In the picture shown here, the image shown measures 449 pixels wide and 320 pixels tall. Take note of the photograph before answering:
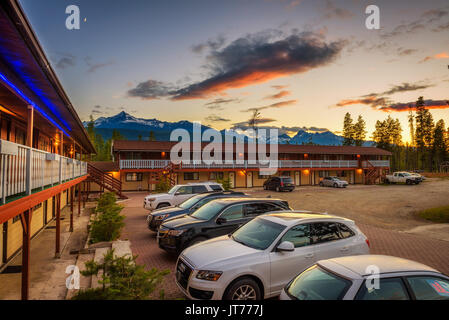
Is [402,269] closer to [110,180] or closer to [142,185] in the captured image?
[110,180]

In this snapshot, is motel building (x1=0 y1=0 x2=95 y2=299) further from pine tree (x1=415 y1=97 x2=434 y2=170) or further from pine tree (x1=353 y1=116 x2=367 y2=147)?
pine tree (x1=415 y1=97 x2=434 y2=170)

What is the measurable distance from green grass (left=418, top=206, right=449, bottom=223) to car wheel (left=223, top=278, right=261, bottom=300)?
16522 mm

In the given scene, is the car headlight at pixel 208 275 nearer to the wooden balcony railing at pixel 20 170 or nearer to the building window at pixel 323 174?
the wooden balcony railing at pixel 20 170

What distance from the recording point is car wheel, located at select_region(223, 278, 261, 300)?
485 cm

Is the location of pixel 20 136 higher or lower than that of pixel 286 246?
higher

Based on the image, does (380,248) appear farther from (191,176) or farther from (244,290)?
(191,176)

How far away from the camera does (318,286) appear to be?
3.79m

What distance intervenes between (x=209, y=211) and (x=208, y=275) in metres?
4.02

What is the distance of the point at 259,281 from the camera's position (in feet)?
17.1

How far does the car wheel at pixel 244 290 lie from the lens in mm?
4850

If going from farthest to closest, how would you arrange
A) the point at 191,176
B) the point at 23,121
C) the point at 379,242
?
the point at 191,176 < the point at 23,121 < the point at 379,242

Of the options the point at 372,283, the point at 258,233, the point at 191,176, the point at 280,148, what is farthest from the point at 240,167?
the point at 372,283

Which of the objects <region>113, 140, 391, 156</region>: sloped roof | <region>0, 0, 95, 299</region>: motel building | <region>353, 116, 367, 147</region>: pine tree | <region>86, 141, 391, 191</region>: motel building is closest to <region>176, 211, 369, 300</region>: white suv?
<region>0, 0, 95, 299</region>: motel building

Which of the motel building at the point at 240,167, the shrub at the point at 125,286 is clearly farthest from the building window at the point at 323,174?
the shrub at the point at 125,286
